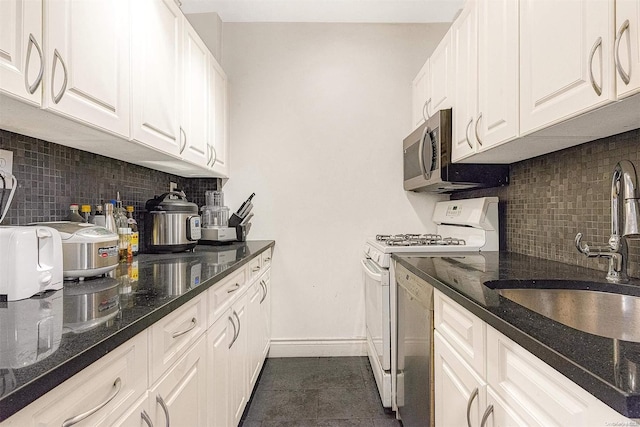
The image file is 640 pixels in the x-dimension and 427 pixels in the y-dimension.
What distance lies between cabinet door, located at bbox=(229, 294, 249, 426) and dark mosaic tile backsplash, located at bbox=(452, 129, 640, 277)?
4.96 feet

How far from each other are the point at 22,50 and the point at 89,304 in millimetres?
646

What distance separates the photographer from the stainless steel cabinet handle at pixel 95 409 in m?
0.58

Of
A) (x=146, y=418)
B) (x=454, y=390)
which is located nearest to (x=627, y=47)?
(x=454, y=390)

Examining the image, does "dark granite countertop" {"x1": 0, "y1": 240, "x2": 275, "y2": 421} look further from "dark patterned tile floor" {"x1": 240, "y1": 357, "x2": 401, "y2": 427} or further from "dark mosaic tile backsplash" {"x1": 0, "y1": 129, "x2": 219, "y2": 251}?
"dark patterned tile floor" {"x1": 240, "y1": 357, "x2": 401, "y2": 427}

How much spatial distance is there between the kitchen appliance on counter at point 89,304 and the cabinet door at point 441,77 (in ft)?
6.10

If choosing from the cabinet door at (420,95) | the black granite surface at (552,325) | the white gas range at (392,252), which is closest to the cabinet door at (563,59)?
the black granite surface at (552,325)

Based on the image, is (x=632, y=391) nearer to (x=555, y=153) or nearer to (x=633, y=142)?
(x=633, y=142)

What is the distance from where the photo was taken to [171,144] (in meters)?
1.80

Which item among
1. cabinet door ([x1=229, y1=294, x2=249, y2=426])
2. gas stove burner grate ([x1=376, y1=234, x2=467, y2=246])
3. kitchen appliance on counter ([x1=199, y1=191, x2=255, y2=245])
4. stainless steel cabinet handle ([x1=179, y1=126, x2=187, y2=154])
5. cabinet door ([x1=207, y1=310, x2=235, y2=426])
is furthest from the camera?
kitchen appliance on counter ([x1=199, y1=191, x2=255, y2=245])

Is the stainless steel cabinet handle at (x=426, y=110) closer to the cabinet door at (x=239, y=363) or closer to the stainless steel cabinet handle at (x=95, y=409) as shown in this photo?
the cabinet door at (x=239, y=363)

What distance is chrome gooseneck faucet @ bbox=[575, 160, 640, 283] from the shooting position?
1120 mm

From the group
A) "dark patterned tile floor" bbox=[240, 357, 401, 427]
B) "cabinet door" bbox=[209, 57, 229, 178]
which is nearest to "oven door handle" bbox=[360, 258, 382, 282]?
"dark patterned tile floor" bbox=[240, 357, 401, 427]

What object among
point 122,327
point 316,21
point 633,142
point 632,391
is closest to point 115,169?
point 122,327

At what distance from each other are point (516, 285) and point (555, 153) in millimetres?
827
